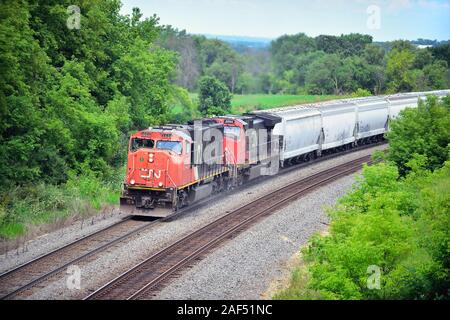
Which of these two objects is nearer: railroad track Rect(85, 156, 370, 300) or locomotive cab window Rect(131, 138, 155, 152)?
railroad track Rect(85, 156, 370, 300)

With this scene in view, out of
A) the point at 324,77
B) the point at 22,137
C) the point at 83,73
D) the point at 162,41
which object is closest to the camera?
the point at 22,137

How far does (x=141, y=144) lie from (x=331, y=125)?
66.8 feet

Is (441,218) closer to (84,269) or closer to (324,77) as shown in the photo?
(84,269)

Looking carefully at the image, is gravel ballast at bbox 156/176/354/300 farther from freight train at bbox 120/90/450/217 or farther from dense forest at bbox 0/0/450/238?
dense forest at bbox 0/0/450/238

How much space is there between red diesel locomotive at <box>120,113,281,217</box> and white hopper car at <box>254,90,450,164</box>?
21.0 feet

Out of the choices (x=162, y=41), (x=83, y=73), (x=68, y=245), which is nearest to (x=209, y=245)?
(x=68, y=245)

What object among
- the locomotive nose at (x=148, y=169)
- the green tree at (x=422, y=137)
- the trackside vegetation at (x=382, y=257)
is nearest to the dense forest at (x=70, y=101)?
the locomotive nose at (x=148, y=169)

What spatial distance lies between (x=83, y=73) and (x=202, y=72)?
7566cm

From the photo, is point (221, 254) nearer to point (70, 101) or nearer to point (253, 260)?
point (253, 260)

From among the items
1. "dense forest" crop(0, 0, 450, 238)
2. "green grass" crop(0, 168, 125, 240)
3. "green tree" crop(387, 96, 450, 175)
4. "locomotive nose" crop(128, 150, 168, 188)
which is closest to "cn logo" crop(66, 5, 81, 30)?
"dense forest" crop(0, 0, 450, 238)

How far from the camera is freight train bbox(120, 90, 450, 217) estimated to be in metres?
26.4

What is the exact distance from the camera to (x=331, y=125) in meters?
44.4

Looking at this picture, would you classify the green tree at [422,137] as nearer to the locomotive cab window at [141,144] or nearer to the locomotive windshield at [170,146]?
the locomotive windshield at [170,146]
